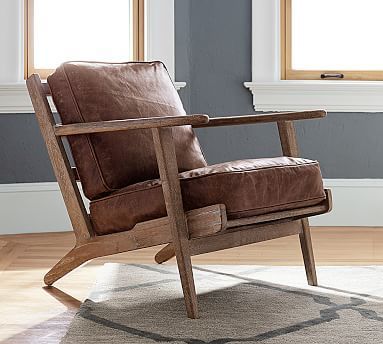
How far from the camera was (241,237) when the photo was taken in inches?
107

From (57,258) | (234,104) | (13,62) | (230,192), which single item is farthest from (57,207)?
(230,192)

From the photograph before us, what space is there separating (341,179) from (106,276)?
6.38ft

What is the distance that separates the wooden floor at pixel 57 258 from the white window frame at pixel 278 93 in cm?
67

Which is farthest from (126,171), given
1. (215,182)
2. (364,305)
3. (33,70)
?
(33,70)

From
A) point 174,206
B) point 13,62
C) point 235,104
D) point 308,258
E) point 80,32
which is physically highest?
point 80,32

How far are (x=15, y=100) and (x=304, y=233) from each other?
203 centimetres

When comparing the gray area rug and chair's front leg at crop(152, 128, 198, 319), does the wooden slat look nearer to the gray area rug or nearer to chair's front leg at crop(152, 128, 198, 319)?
chair's front leg at crop(152, 128, 198, 319)

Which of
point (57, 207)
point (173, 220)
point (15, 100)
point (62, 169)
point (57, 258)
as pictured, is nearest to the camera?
point (173, 220)

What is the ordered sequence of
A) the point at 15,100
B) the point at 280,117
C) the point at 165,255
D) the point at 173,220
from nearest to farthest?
the point at 173,220
the point at 280,117
the point at 165,255
the point at 15,100

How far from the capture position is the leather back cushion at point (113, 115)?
112 inches

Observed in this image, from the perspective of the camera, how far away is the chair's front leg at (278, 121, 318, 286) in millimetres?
3000

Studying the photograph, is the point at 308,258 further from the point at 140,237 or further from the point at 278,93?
the point at 278,93

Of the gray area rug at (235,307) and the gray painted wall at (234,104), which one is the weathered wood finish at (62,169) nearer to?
the gray area rug at (235,307)

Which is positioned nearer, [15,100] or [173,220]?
[173,220]
